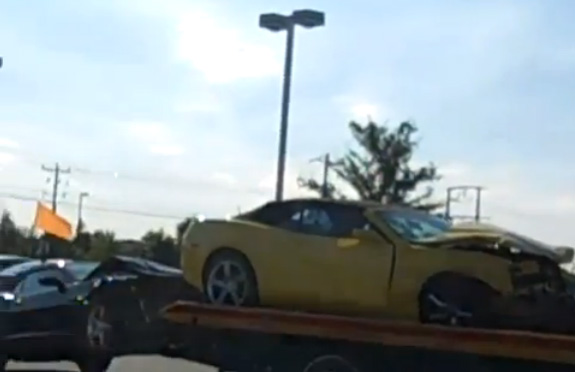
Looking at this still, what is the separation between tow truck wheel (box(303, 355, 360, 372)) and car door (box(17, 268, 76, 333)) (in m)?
5.72

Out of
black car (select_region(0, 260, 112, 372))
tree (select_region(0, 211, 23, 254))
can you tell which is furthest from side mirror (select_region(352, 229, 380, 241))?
tree (select_region(0, 211, 23, 254))

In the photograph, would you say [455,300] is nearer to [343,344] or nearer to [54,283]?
[343,344]

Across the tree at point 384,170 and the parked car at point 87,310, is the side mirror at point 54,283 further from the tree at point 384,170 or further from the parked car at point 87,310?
the tree at point 384,170

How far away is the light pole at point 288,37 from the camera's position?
2841cm

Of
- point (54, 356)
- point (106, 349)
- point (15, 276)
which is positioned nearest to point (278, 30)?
point (15, 276)

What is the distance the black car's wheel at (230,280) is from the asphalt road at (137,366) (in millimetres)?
4435

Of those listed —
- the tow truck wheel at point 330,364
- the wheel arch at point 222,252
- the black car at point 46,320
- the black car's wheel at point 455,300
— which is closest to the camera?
the black car's wheel at point 455,300

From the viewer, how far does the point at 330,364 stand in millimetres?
11555

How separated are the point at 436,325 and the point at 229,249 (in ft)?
8.43

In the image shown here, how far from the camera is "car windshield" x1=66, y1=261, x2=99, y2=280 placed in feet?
59.6

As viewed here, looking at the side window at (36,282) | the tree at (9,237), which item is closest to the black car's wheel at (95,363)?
the side window at (36,282)

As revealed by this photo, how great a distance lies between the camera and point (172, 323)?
1268 cm

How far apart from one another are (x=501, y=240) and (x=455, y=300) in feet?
1.93

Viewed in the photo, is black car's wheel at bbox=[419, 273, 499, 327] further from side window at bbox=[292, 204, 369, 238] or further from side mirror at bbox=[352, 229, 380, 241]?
side window at bbox=[292, 204, 369, 238]
